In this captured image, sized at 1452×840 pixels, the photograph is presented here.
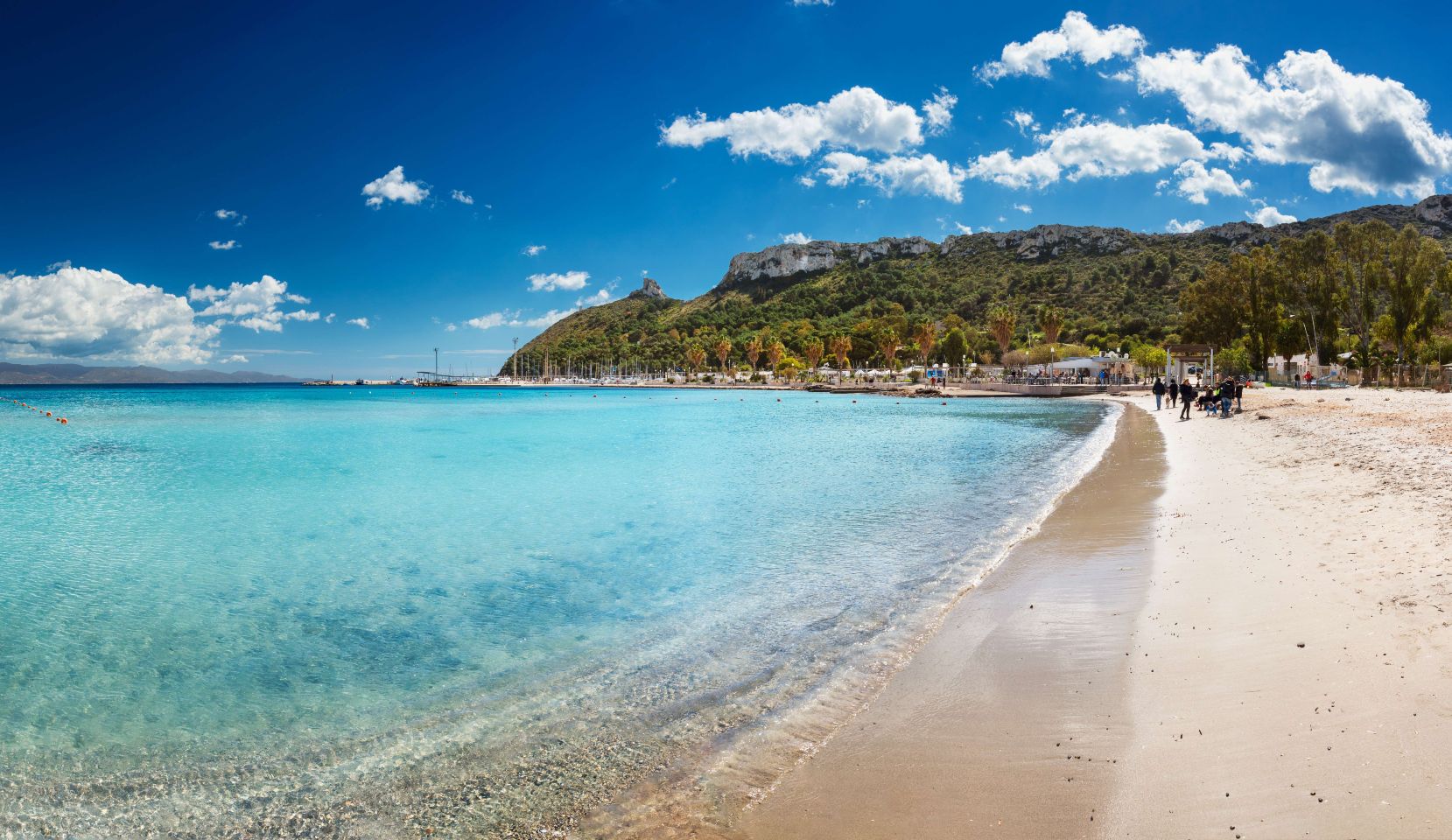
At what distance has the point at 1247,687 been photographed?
4449mm

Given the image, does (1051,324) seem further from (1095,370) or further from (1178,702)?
(1178,702)

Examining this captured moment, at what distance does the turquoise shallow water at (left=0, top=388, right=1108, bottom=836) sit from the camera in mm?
4262

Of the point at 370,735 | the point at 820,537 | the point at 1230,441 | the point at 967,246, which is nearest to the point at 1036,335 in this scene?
the point at 967,246

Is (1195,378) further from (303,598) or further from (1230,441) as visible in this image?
(303,598)

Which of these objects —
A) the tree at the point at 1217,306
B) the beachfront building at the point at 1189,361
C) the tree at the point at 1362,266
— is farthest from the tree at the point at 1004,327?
the tree at the point at 1362,266

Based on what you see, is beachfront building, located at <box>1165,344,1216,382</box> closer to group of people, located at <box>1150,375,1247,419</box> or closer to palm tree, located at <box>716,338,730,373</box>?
group of people, located at <box>1150,375,1247,419</box>

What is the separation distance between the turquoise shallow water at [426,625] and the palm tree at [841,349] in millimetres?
116386

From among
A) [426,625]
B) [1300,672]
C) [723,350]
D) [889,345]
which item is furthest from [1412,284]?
[723,350]

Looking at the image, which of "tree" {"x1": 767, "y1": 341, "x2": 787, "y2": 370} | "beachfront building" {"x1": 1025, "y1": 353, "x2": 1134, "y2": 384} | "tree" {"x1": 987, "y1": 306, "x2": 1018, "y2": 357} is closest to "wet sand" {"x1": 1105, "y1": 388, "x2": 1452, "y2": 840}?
"beachfront building" {"x1": 1025, "y1": 353, "x2": 1134, "y2": 384}

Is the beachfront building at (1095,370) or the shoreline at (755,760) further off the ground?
the beachfront building at (1095,370)

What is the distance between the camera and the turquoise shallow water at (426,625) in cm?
426

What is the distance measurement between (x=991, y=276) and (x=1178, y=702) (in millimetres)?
164745

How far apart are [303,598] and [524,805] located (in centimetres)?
576

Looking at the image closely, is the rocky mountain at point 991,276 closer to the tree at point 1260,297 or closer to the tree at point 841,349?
the tree at point 841,349
